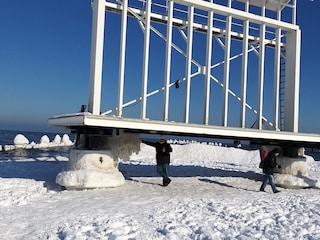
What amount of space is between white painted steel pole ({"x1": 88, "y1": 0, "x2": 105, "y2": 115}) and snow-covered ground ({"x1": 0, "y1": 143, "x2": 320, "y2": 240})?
290cm

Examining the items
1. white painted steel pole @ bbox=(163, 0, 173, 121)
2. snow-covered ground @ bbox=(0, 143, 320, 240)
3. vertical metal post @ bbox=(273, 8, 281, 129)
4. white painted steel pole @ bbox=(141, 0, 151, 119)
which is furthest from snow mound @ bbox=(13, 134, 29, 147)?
vertical metal post @ bbox=(273, 8, 281, 129)

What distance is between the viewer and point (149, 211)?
933 cm

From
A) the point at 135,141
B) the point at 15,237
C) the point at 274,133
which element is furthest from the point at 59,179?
Result: the point at 274,133

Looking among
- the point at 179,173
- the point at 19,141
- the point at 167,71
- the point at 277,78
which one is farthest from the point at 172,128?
the point at 19,141

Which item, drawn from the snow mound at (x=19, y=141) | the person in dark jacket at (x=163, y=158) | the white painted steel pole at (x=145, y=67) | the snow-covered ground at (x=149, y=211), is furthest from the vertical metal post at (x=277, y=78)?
the snow mound at (x=19, y=141)

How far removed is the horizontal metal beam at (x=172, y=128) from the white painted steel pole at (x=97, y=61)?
0.88 meters

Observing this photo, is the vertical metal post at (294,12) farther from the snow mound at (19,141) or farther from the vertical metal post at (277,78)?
the snow mound at (19,141)

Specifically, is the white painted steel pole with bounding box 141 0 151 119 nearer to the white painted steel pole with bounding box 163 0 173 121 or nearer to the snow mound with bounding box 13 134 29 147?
the white painted steel pole with bounding box 163 0 173 121

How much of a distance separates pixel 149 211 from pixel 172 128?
4062 millimetres

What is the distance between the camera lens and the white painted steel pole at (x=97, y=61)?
13.2 m

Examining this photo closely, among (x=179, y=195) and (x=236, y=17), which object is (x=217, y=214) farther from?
(x=236, y=17)

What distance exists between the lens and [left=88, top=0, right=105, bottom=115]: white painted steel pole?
43.3ft

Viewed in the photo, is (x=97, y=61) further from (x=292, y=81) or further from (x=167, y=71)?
(x=292, y=81)

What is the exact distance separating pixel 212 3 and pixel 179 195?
7602 mm
